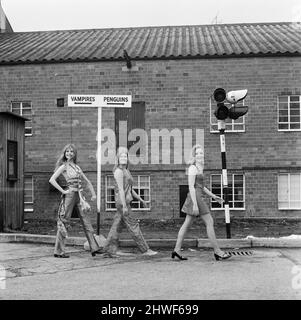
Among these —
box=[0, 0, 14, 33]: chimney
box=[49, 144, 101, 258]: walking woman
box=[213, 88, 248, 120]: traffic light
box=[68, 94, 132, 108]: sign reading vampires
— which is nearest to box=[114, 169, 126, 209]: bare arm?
box=[49, 144, 101, 258]: walking woman

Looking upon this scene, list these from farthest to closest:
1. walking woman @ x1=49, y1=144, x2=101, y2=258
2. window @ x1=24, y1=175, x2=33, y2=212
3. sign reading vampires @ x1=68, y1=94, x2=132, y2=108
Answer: window @ x1=24, y1=175, x2=33, y2=212 < sign reading vampires @ x1=68, y1=94, x2=132, y2=108 < walking woman @ x1=49, y1=144, x2=101, y2=258

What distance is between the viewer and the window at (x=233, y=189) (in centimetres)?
1791

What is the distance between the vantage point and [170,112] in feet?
59.8

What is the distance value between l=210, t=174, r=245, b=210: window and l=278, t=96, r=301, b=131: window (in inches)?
85.1

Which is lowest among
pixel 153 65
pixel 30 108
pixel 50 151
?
pixel 50 151

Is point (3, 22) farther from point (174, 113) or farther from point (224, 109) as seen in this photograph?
point (224, 109)

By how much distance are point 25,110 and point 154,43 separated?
17.1 feet

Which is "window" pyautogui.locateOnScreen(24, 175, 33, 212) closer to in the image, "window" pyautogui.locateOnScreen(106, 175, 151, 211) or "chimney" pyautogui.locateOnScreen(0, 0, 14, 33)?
"window" pyautogui.locateOnScreen(106, 175, 151, 211)

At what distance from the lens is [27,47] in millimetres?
20500

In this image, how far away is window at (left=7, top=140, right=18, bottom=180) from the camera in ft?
43.7

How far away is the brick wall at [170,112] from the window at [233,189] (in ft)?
0.79

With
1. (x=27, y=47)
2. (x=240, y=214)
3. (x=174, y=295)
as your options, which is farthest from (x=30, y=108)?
(x=174, y=295)
